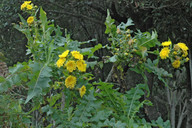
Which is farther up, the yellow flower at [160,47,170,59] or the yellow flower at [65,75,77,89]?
the yellow flower at [160,47,170,59]

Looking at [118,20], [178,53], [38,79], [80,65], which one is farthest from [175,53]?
[118,20]

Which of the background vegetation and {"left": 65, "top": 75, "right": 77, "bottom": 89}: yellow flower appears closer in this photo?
{"left": 65, "top": 75, "right": 77, "bottom": 89}: yellow flower

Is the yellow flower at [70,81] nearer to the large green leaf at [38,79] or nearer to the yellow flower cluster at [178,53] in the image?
the large green leaf at [38,79]

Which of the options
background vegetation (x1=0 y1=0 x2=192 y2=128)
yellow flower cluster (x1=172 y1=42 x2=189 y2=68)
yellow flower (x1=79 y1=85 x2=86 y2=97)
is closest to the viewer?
yellow flower (x1=79 y1=85 x2=86 y2=97)

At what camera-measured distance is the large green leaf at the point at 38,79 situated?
1377 millimetres

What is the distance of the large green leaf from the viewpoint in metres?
1.38

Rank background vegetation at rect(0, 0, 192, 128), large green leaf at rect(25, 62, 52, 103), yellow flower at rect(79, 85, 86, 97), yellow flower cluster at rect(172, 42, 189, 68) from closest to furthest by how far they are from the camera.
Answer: large green leaf at rect(25, 62, 52, 103) < yellow flower at rect(79, 85, 86, 97) < yellow flower cluster at rect(172, 42, 189, 68) < background vegetation at rect(0, 0, 192, 128)

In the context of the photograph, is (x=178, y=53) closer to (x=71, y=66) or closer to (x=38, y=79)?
(x=71, y=66)

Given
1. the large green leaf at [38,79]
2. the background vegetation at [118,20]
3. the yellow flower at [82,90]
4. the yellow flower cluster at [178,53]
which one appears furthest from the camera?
the background vegetation at [118,20]

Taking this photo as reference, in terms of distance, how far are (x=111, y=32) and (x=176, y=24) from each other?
3500 mm

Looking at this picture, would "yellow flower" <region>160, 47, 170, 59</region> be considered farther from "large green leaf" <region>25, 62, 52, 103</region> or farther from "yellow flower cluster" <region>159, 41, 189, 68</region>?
"large green leaf" <region>25, 62, 52, 103</region>

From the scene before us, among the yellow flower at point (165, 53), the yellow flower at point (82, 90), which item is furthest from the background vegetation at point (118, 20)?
the yellow flower at point (82, 90)

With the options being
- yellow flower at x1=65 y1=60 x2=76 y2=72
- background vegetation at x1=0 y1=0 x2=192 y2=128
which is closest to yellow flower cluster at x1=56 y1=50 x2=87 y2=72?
yellow flower at x1=65 y1=60 x2=76 y2=72

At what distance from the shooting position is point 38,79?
139cm
